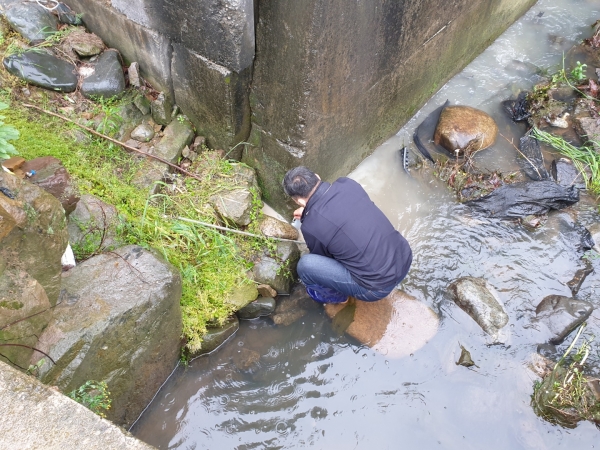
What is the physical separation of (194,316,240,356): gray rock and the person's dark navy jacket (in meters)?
1.04

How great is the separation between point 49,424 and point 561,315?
405 centimetres

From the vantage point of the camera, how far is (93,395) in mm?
3006

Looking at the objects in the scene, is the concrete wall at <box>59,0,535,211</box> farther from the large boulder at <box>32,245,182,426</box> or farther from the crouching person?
the large boulder at <box>32,245,182,426</box>

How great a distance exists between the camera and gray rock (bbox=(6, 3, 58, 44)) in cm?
428

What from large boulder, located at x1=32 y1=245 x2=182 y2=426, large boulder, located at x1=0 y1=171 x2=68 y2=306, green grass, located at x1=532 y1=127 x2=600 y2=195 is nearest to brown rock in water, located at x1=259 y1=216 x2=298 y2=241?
large boulder, located at x1=32 y1=245 x2=182 y2=426

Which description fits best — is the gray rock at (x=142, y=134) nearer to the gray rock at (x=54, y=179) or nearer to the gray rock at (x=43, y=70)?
the gray rock at (x=43, y=70)

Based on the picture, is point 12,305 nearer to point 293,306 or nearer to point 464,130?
point 293,306

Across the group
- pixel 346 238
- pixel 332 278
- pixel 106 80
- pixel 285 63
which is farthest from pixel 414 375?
pixel 106 80

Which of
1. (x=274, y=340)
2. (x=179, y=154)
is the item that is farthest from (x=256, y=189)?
(x=274, y=340)

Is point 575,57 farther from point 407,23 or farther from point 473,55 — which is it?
point 407,23

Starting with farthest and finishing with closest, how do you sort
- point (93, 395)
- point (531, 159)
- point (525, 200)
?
point (531, 159) < point (525, 200) < point (93, 395)

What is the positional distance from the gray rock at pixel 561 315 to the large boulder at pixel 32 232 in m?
4.02

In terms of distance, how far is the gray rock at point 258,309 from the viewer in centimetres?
405

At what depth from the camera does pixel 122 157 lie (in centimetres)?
421
